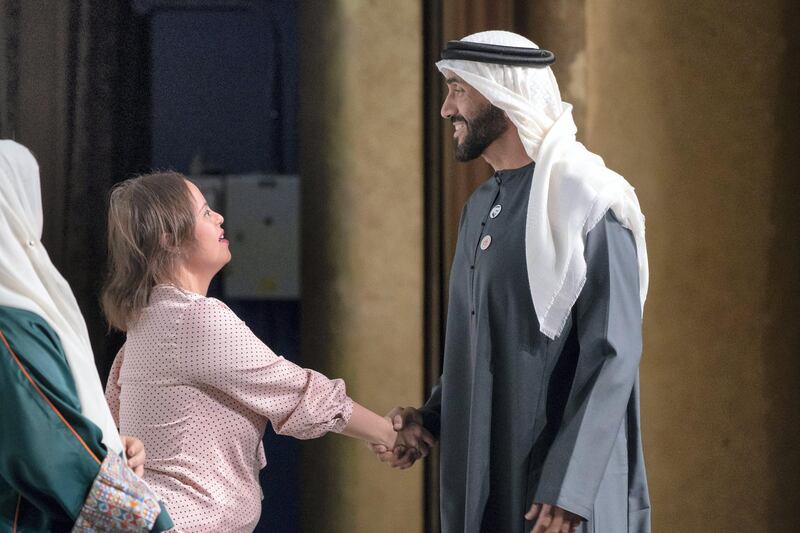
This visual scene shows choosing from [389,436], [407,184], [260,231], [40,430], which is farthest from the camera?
[407,184]

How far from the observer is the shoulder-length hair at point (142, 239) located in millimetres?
2217

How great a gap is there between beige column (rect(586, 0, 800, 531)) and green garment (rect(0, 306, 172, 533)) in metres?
2.05

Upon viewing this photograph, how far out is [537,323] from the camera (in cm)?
213

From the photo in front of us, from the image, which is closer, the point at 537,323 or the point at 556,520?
the point at 556,520

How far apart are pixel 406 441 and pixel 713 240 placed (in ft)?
4.61

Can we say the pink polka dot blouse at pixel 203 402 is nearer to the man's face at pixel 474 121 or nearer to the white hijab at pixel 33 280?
the white hijab at pixel 33 280

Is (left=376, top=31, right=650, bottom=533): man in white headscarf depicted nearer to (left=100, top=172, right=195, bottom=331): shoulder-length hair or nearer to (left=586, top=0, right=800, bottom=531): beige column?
(left=100, top=172, right=195, bottom=331): shoulder-length hair

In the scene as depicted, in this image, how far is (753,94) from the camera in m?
3.37

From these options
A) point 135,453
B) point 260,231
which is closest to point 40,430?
point 135,453

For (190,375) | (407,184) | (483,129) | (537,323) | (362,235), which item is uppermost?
(483,129)

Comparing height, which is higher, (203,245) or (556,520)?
(203,245)

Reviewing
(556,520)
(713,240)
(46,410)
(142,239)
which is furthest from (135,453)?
(713,240)

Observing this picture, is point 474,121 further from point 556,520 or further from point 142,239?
point 556,520

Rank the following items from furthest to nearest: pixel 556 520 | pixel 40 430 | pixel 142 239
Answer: pixel 142 239, pixel 556 520, pixel 40 430
